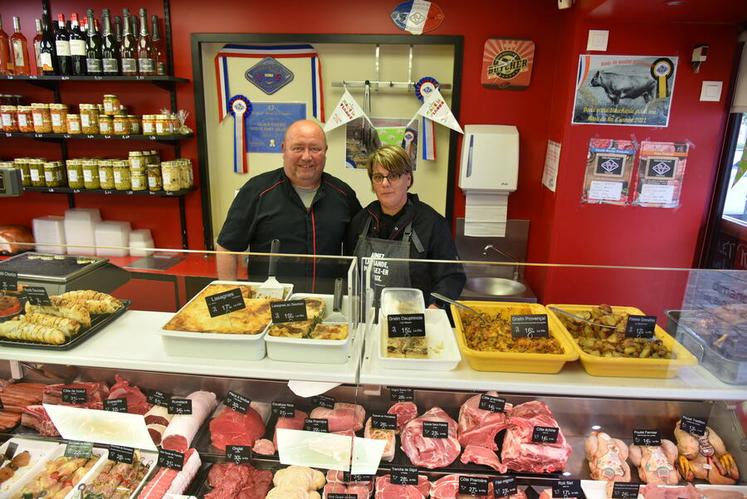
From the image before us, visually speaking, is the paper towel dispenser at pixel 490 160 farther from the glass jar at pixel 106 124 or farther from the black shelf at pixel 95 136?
the glass jar at pixel 106 124

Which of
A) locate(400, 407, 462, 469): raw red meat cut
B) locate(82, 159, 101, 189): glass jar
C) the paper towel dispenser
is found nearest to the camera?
locate(400, 407, 462, 469): raw red meat cut

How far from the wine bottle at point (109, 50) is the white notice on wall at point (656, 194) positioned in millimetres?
4169

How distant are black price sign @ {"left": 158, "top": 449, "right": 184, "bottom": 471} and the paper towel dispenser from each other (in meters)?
2.81

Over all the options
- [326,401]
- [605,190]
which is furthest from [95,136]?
[605,190]

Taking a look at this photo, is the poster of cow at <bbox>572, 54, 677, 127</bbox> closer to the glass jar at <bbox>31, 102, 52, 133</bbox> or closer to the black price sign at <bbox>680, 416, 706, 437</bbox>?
the black price sign at <bbox>680, 416, 706, 437</bbox>

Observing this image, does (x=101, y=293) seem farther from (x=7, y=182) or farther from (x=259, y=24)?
(x=259, y=24)

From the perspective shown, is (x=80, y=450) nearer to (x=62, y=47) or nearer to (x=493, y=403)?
(x=493, y=403)

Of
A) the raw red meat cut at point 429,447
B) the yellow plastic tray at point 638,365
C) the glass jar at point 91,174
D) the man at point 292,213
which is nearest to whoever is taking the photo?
the yellow plastic tray at point 638,365

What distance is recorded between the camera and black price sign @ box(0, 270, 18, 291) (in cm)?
180

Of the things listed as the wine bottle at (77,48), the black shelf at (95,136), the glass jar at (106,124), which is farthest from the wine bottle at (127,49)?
the black shelf at (95,136)

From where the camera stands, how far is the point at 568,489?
1804 millimetres

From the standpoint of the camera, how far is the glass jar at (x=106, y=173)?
4.16 meters

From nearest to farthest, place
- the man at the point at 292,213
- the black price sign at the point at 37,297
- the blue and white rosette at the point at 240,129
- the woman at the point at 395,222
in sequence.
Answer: the black price sign at the point at 37,297 < the woman at the point at 395,222 < the man at the point at 292,213 < the blue and white rosette at the point at 240,129

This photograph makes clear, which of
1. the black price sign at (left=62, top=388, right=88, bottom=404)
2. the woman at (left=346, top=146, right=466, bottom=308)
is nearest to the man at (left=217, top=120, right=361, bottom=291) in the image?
the woman at (left=346, top=146, right=466, bottom=308)
